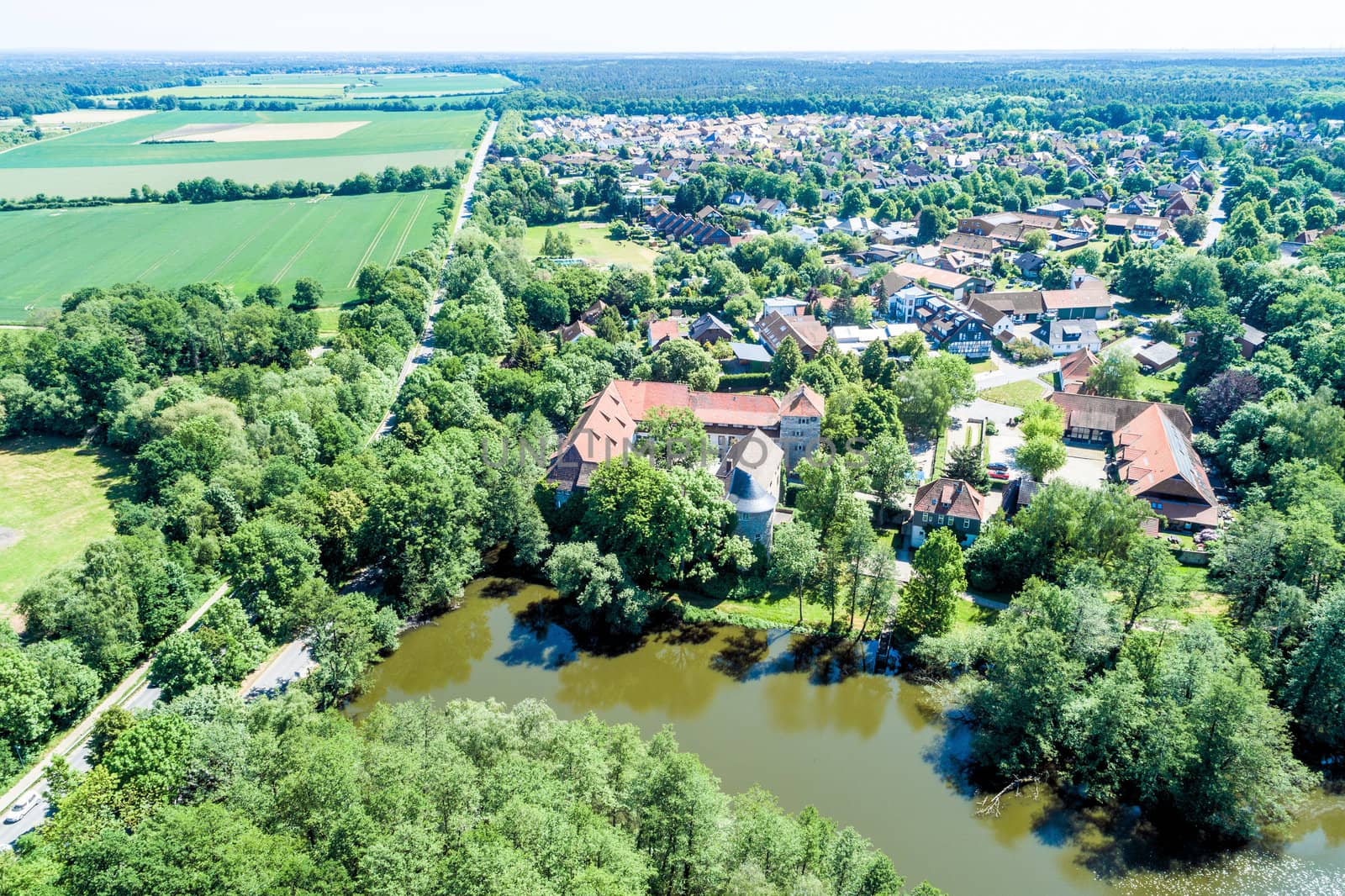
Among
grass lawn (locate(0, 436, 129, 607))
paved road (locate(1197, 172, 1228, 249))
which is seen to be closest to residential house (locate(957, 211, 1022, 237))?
paved road (locate(1197, 172, 1228, 249))

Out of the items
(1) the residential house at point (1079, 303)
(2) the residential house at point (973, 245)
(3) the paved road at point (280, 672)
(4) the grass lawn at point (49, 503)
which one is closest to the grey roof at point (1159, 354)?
(1) the residential house at point (1079, 303)

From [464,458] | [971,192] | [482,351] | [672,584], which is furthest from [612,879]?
[971,192]

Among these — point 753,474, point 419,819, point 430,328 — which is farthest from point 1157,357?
point 419,819

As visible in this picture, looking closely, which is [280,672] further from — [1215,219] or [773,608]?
[1215,219]

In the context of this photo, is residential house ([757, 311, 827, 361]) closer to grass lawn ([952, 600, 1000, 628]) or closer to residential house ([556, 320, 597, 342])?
residential house ([556, 320, 597, 342])

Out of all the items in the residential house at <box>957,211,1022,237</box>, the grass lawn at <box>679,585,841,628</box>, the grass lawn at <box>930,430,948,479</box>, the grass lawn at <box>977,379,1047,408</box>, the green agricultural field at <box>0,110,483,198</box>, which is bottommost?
the grass lawn at <box>679,585,841,628</box>

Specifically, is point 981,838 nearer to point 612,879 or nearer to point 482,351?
point 612,879
